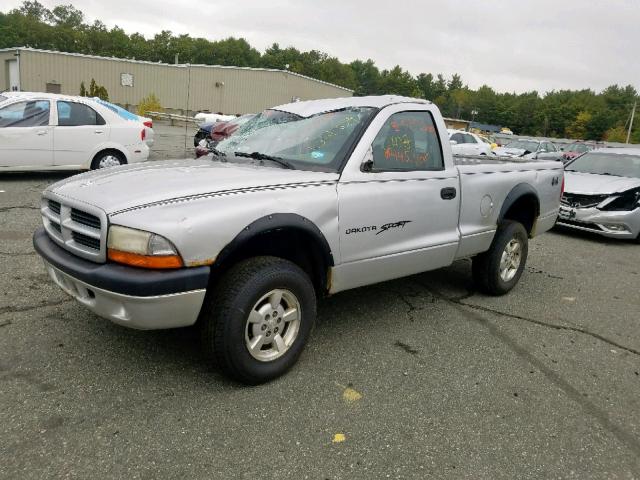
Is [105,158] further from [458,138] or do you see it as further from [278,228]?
[458,138]

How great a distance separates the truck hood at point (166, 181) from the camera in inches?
107

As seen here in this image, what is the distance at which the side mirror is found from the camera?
340 centimetres

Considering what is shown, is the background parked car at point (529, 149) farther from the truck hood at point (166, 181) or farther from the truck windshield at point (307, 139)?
the truck hood at point (166, 181)

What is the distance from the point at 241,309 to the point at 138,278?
0.57 meters

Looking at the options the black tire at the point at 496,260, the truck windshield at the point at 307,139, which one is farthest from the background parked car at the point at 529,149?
the truck windshield at the point at 307,139

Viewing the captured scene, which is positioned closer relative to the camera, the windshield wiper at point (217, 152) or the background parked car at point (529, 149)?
the windshield wiper at point (217, 152)

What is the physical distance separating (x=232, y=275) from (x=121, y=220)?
0.66m

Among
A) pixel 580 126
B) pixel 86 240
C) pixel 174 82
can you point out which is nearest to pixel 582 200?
pixel 86 240

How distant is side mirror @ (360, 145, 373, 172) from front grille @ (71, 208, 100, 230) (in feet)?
5.53

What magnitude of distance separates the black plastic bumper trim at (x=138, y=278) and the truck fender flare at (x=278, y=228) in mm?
180

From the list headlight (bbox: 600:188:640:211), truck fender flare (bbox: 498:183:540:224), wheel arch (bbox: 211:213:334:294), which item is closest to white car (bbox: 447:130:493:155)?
headlight (bbox: 600:188:640:211)

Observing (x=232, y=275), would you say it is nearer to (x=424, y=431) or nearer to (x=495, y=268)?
(x=424, y=431)

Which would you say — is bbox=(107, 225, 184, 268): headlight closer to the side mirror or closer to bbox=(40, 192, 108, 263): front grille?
bbox=(40, 192, 108, 263): front grille

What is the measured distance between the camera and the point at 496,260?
4.78 m
